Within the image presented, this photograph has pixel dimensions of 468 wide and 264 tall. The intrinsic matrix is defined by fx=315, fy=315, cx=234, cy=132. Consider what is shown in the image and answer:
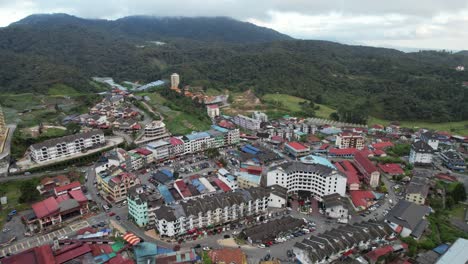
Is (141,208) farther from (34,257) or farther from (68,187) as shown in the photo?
(68,187)

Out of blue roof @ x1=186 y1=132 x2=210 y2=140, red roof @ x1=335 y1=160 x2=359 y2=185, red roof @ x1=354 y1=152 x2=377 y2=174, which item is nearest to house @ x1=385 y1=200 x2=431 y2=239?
red roof @ x1=335 y1=160 x2=359 y2=185

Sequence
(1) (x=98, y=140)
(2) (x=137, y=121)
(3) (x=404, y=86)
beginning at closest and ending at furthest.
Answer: (1) (x=98, y=140) → (2) (x=137, y=121) → (3) (x=404, y=86)

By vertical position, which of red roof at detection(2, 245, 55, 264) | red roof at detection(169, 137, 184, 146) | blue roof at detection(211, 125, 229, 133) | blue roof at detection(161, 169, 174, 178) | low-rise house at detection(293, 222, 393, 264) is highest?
blue roof at detection(211, 125, 229, 133)

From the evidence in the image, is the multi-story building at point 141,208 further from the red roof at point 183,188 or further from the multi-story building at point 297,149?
the multi-story building at point 297,149

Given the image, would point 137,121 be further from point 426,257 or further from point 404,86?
point 404,86

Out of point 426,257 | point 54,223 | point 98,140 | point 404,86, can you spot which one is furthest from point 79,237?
point 404,86

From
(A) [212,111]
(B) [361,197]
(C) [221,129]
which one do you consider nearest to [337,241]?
(B) [361,197]

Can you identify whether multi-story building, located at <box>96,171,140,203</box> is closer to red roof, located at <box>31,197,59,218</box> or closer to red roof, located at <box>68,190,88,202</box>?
red roof, located at <box>68,190,88,202</box>
